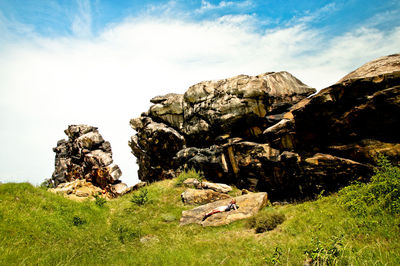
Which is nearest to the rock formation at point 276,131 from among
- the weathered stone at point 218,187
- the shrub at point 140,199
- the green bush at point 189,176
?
the green bush at point 189,176

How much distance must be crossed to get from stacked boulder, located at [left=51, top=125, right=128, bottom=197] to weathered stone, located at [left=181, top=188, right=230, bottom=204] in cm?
1307

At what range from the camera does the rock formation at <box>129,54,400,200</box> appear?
13.2 m

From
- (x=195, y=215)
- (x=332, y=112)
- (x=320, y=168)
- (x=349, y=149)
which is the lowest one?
(x=195, y=215)

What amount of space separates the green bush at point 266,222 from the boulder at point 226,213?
5.29 feet

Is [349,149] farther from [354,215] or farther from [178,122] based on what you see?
[178,122]

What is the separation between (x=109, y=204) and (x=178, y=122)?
12503mm

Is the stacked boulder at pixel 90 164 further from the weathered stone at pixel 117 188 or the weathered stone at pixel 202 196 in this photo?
the weathered stone at pixel 202 196

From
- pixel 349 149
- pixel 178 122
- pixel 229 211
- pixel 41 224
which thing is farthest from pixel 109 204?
pixel 349 149

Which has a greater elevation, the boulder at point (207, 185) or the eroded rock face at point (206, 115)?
the eroded rock face at point (206, 115)

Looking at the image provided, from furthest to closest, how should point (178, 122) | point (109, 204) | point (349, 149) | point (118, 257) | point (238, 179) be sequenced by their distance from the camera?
point (178, 122)
point (238, 179)
point (109, 204)
point (349, 149)
point (118, 257)

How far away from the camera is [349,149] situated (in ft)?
45.6

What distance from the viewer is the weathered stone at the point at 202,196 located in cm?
1852

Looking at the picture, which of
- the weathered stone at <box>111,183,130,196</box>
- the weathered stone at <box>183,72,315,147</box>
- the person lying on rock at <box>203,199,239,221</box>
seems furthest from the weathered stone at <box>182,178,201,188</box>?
the weathered stone at <box>111,183,130,196</box>

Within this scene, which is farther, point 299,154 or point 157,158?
point 157,158
